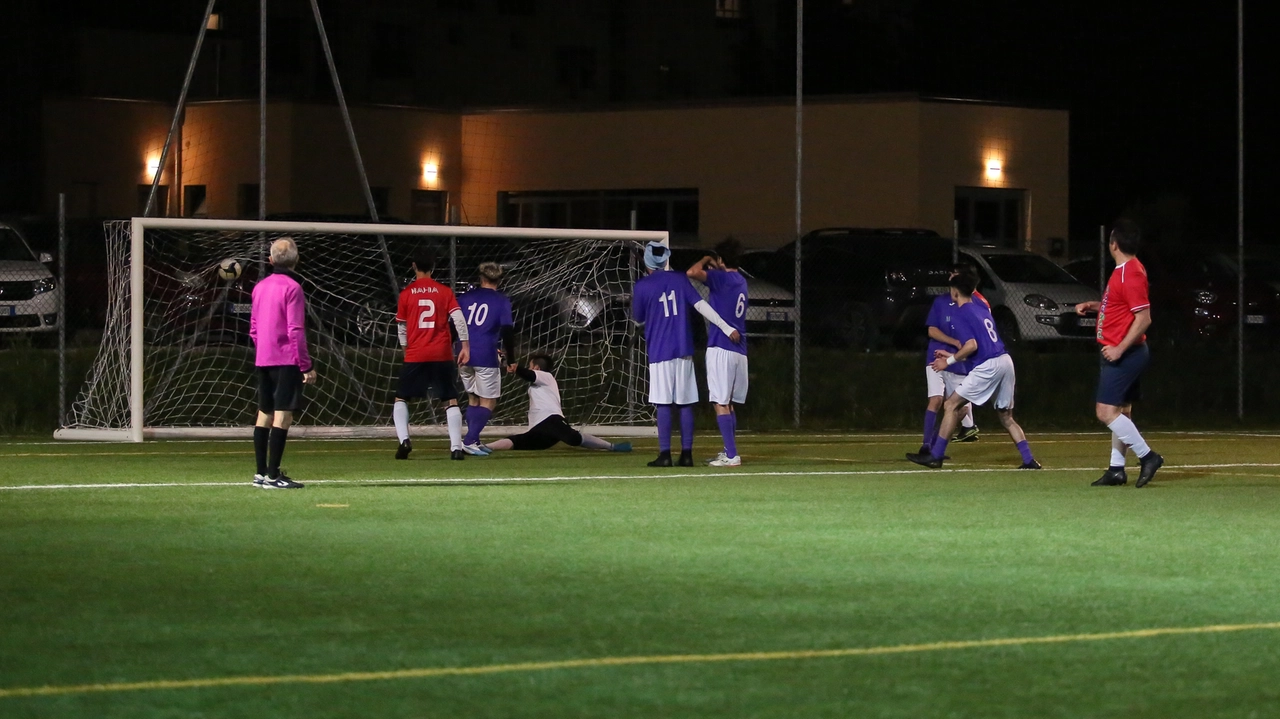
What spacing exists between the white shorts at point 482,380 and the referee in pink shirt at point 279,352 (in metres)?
4.18

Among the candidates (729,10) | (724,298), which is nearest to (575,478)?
(724,298)

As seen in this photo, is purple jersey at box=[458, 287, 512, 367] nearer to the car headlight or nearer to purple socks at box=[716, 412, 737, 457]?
purple socks at box=[716, 412, 737, 457]

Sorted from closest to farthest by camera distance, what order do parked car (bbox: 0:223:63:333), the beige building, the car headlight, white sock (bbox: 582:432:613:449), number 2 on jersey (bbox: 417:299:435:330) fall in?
number 2 on jersey (bbox: 417:299:435:330) → white sock (bbox: 582:432:613:449) → parked car (bbox: 0:223:63:333) → the car headlight → the beige building

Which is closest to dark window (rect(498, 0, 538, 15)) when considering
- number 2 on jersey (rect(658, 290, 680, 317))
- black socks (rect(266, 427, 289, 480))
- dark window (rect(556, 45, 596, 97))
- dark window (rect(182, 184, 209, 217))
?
dark window (rect(556, 45, 596, 97))

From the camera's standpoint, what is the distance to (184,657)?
7.54 m

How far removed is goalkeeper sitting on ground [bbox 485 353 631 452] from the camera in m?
18.2

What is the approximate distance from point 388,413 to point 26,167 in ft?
81.4

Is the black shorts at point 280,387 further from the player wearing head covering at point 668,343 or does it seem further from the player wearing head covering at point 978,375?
the player wearing head covering at point 978,375

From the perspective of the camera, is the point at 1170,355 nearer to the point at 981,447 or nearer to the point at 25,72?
the point at 981,447

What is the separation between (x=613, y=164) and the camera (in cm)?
4331

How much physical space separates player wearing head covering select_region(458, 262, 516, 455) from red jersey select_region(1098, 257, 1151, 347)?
18.7 feet

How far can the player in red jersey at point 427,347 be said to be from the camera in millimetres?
17312

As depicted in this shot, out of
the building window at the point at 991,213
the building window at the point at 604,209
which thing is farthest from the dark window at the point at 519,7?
the building window at the point at 991,213

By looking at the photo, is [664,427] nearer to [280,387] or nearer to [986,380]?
[986,380]
